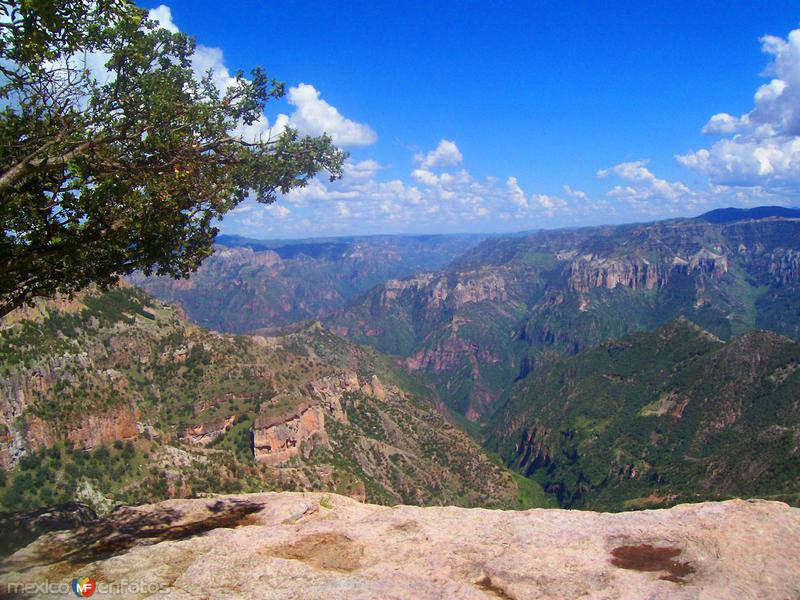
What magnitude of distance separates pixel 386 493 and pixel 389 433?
47261mm

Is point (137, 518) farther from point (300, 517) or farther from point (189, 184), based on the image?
point (189, 184)

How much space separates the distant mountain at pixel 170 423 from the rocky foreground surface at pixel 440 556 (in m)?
28.7

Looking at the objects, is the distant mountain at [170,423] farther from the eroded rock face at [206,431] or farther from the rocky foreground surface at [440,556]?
the rocky foreground surface at [440,556]

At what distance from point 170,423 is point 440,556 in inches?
4613

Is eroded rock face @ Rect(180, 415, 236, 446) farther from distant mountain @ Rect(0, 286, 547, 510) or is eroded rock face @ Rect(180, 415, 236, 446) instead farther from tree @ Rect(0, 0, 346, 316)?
tree @ Rect(0, 0, 346, 316)

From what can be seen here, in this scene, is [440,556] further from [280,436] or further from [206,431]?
[280,436]

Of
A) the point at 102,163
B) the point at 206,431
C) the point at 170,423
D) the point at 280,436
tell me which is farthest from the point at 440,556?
the point at 280,436

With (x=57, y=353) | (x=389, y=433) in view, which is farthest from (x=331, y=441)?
(x=57, y=353)

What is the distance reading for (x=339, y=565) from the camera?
15070 millimetres

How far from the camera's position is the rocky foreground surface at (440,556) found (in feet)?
43.2

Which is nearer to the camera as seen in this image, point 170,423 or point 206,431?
point 170,423

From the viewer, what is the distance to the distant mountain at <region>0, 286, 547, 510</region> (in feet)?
260

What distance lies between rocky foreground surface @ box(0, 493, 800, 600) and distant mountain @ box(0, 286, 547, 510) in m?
28.7

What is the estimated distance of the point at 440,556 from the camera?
50.0 ft
